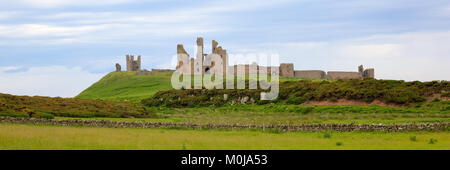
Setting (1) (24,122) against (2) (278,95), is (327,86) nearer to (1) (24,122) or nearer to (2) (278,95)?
(2) (278,95)

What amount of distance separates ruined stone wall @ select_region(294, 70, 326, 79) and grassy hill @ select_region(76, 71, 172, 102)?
31.8 meters

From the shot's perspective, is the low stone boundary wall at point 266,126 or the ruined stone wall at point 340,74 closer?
the low stone boundary wall at point 266,126

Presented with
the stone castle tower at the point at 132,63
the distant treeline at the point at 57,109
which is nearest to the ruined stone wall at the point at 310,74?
the stone castle tower at the point at 132,63

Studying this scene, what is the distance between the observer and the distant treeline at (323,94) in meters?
49.0

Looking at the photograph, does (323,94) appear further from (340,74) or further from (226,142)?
(340,74)

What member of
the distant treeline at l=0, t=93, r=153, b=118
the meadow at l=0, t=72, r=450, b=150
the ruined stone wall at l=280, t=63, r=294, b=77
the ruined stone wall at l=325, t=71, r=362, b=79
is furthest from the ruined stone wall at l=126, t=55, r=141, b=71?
the distant treeline at l=0, t=93, r=153, b=118

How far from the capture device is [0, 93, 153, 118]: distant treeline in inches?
1469

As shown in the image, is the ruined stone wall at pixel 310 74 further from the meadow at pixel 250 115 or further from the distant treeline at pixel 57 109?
the distant treeline at pixel 57 109

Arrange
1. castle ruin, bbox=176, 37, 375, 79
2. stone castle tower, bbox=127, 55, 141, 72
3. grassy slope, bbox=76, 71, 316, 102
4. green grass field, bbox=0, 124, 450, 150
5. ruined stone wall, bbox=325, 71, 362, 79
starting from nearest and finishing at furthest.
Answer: green grass field, bbox=0, 124, 450, 150 → grassy slope, bbox=76, 71, 316, 102 → castle ruin, bbox=176, 37, 375, 79 → ruined stone wall, bbox=325, 71, 362, 79 → stone castle tower, bbox=127, 55, 141, 72

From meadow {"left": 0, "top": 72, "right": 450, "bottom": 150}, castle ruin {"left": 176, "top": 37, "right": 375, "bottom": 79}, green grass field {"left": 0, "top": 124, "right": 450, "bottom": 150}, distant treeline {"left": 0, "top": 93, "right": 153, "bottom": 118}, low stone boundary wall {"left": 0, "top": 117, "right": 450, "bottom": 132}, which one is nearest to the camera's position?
green grass field {"left": 0, "top": 124, "right": 450, "bottom": 150}

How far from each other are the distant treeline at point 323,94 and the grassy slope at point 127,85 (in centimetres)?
3233

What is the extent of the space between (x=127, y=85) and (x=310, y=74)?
44521 millimetres

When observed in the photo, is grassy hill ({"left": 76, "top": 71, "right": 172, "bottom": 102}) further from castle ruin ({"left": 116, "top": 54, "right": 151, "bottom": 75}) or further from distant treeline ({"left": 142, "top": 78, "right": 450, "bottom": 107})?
distant treeline ({"left": 142, "top": 78, "right": 450, "bottom": 107})
